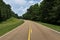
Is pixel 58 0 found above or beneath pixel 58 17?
above

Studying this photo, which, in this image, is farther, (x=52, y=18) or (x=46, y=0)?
(x=46, y=0)

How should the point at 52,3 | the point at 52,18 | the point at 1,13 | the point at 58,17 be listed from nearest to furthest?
the point at 58,17, the point at 52,18, the point at 52,3, the point at 1,13

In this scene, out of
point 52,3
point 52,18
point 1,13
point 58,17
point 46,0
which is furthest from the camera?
point 1,13

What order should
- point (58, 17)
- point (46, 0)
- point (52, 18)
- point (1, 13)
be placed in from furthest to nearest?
point (1, 13), point (46, 0), point (52, 18), point (58, 17)

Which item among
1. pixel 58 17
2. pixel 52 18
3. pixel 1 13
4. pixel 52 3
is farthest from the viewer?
pixel 1 13

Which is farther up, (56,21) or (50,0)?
(50,0)

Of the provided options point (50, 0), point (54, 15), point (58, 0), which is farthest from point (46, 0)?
point (54, 15)

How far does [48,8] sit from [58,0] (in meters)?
12.3

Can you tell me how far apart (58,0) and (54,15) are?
817 cm

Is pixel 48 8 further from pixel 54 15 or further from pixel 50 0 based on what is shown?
pixel 54 15

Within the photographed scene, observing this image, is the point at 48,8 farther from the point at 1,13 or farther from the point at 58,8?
the point at 1,13

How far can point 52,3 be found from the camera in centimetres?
8431

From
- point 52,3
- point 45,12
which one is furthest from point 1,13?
point 52,3

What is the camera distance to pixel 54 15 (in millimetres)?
70375
